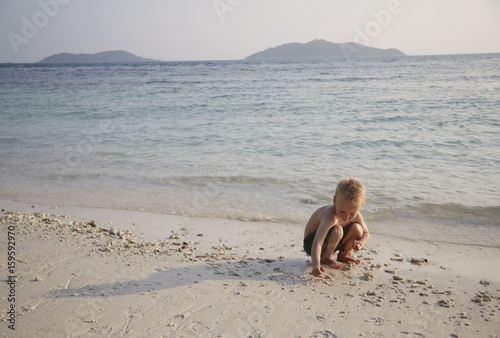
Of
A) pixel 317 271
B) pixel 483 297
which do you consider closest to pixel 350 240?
pixel 317 271

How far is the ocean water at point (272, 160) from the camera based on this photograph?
16.6ft

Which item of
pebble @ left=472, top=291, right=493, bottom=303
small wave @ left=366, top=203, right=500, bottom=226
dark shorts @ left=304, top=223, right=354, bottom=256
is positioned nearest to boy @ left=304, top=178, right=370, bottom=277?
dark shorts @ left=304, top=223, right=354, bottom=256

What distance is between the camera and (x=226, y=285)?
2992 millimetres

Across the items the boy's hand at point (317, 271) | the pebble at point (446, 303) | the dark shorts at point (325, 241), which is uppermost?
the dark shorts at point (325, 241)

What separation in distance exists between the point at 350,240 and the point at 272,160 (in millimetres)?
4123

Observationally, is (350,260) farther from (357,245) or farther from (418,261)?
(418,261)

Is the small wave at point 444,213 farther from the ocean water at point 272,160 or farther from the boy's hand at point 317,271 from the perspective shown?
the boy's hand at point 317,271

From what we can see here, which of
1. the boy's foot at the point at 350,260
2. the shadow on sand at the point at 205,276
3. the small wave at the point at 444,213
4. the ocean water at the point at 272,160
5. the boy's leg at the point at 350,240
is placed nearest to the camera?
the shadow on sand at the point at 205,276

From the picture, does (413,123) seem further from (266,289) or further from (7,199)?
(7,199)

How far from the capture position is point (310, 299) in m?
2.82

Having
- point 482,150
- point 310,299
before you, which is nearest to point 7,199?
point 310,299

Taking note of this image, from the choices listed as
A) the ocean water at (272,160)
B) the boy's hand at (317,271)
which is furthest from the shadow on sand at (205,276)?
the ocean water at (272,160)

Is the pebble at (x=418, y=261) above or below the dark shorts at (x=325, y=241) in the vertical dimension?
below

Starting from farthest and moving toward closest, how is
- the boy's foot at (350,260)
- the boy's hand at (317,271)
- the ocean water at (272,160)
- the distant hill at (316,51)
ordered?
the distant hill at (316,51), the ocean water at (272,160), the boy's foot at (350,260), the boy's hand at (317,271)
